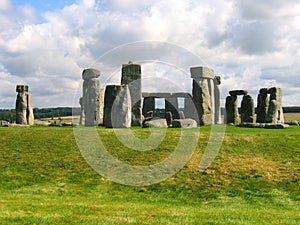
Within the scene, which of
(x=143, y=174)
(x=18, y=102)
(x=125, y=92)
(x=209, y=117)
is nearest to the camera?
(x=143, y=174)

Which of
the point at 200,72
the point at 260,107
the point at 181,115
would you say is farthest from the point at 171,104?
the point at 260,107

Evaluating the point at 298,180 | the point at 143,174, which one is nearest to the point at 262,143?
the point at 298,180

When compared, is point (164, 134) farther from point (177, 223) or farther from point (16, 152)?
point (177, 223)

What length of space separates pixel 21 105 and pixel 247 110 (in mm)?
19645

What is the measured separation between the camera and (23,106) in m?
33.4

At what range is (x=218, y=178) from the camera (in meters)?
14.8

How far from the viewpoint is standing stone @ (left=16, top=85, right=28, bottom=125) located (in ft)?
109

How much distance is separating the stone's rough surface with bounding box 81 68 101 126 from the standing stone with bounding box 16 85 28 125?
521 cm

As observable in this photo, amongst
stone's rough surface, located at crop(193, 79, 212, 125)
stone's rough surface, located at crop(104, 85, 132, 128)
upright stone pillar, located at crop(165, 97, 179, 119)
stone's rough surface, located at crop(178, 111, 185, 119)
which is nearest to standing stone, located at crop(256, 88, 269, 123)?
stone's rough surface, located at crop(193, 79, 212, 125)

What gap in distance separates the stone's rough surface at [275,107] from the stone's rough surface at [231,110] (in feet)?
17.4

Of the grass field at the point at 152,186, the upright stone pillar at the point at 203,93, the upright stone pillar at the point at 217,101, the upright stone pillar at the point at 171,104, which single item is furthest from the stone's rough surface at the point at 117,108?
the upright stone pillar at the point at 171,104

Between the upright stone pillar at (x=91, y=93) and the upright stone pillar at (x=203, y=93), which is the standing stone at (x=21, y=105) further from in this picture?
the upright stone pillar at (x=203, y=93)

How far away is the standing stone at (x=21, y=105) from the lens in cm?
3331

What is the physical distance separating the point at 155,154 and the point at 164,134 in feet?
9.86
